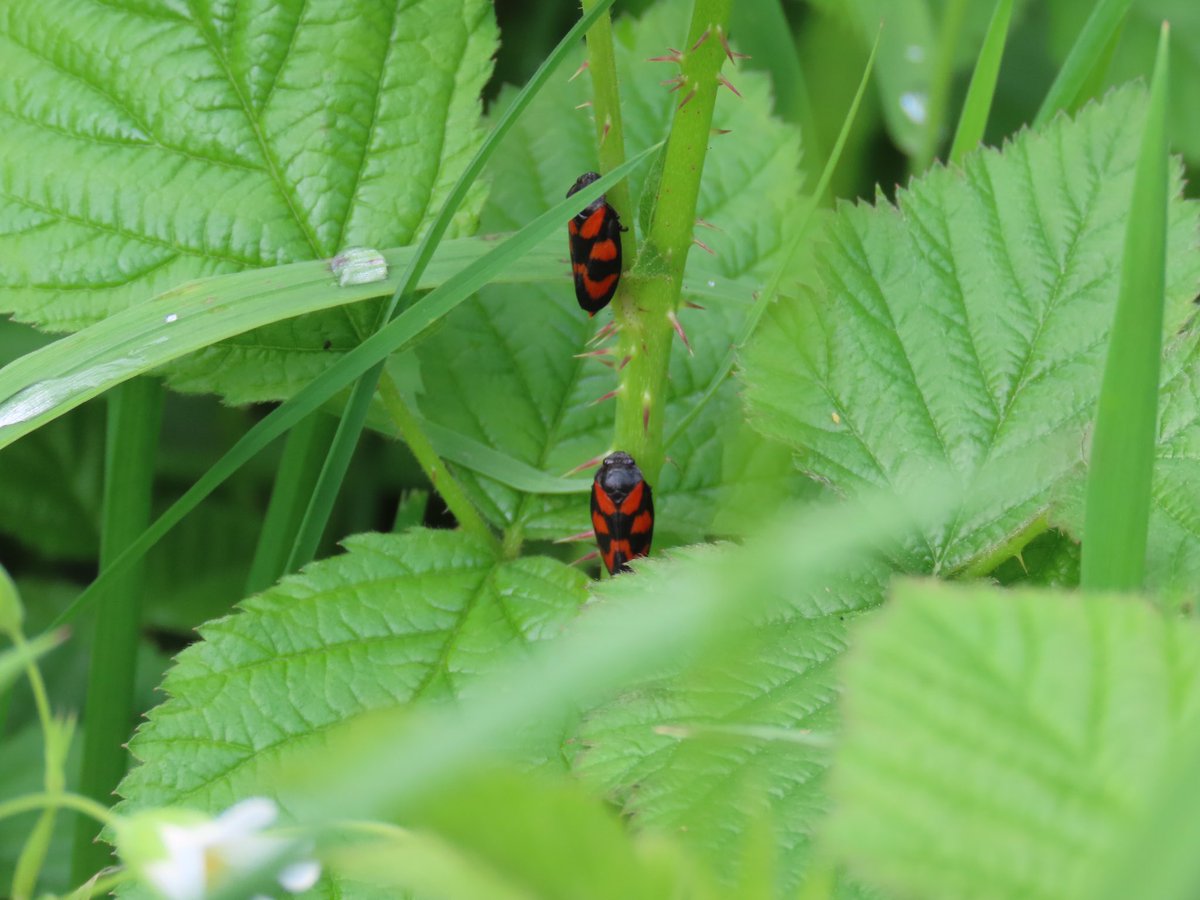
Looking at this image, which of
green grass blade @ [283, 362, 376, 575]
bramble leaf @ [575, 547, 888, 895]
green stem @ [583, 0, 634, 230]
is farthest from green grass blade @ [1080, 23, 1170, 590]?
green grass blade @ [283, 362, 376, 575]

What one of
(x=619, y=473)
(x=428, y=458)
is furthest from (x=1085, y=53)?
(x=428, y=458)

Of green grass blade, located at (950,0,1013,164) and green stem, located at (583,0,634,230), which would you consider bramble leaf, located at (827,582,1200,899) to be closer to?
green stem, located at (583,0,634,230)

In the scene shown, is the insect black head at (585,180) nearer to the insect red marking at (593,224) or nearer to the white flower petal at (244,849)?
the insect red marking at (593,224)

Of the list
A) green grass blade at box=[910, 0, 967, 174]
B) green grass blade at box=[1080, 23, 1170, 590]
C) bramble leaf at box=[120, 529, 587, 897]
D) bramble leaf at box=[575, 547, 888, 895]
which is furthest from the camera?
green grass blade at box=[910, 0, 967, 174]

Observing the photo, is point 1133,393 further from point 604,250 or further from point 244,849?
point 244,849

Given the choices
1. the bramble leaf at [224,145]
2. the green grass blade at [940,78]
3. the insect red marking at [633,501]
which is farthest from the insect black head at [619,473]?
the green grass blade at [940,78]
